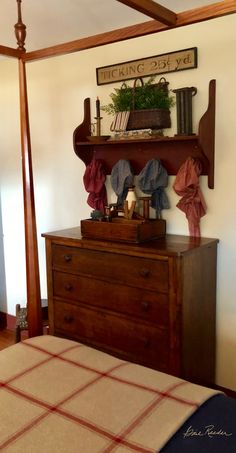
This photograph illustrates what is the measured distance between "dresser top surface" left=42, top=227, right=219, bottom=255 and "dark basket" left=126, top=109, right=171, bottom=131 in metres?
0.67

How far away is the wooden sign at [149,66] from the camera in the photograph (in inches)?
95.7

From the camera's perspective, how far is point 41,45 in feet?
9.86

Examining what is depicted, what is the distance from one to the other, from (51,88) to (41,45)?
0.99 ft

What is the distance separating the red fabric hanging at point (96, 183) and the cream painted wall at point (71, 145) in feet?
0.24

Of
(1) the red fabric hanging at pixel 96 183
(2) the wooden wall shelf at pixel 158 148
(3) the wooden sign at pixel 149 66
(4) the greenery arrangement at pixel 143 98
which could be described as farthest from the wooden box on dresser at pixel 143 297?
(3) the wooden sign at pixel 149 66

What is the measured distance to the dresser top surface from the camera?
2.20 m

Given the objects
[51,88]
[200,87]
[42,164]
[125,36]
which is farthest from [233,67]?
[42,164]

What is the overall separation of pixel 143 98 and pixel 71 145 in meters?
0.77

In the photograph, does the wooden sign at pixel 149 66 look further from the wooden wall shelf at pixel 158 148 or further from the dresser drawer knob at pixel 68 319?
the dresser drawer knob at pixel 68 319

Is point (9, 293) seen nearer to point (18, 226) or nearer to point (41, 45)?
point (18, 226)

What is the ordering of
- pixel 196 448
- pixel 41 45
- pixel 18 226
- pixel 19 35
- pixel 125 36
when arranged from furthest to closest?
pixel 18 226 → pixel 41 45 → pixel 19 35 → pixel 125 36 → pixel 196 448

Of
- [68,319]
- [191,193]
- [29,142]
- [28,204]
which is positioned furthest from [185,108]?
[68,319]

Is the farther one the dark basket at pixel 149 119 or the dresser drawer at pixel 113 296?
the dark basket at pixel 149 119

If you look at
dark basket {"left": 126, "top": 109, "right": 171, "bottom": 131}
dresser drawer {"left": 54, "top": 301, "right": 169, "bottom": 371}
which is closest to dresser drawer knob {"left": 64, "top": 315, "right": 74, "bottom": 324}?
dresser drawer {"left": 54, "top": 301, "right": 169, "bottom": 371}
